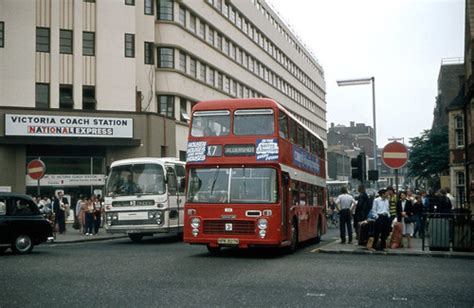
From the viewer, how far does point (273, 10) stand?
6769 cm

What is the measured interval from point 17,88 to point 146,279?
24910 millimetres

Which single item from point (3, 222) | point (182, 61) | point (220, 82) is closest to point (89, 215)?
point (3, 222)

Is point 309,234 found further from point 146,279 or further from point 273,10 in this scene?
point 273,10

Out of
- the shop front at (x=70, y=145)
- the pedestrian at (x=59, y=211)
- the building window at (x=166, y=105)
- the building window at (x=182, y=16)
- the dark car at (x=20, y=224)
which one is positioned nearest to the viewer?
the dark car at (x=20, y=224)

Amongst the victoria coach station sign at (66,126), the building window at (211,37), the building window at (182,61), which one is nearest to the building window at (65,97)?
the victoria coach station sign at (66,126)

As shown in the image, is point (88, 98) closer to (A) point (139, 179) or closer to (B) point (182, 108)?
(B) point (182, 108)

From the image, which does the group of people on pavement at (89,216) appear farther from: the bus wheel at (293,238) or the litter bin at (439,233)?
the litter bin at (439,233)

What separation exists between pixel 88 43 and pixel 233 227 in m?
22.9

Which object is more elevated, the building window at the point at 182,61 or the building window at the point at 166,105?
the building window at the point at 182,61

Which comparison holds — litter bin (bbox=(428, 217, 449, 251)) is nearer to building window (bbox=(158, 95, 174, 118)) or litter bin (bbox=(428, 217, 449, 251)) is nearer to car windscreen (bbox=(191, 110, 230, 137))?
car windscreen (bbox=(191, 110, 230, 137))

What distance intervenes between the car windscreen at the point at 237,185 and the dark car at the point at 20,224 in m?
4.52

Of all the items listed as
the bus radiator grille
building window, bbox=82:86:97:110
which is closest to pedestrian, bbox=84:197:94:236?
building window, bbox=82:86:97:110

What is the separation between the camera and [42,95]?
113 feet

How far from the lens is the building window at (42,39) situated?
34625 millimetres
